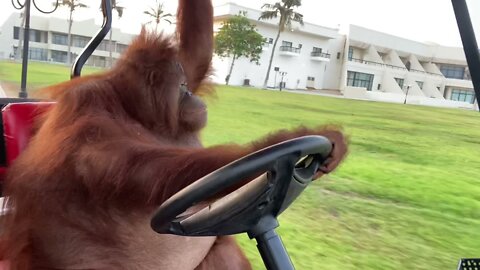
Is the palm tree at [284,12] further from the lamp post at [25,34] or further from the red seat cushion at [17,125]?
the red seat cushion at [17,125]

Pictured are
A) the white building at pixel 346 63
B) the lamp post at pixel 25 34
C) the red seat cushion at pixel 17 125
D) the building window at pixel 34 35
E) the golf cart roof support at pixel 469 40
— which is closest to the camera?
the golf cart roof support at pixel 469 40

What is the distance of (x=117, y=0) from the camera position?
6.82 feet

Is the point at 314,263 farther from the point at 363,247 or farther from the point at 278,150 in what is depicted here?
the point at 278,150

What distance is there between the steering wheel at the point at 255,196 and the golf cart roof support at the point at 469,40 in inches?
18.1

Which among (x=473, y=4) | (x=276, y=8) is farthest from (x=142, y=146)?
(x=276, y=8)

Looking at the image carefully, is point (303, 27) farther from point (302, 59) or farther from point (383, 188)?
point (383, 188)

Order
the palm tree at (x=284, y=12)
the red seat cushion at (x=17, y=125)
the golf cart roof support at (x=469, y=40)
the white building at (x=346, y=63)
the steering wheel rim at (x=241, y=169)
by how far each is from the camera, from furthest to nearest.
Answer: the white building at (x=346, y=63) → the palm tree at (x=284, y=12) → the red seat cushion at (x=17, y=125) → the golf cart roof support at (x=469, y=40) → the steering wheel rim at (x=241, y=169)

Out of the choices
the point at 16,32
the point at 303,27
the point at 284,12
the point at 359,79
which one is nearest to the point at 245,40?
the point at 303,27

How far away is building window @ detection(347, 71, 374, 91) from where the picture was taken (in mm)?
3389

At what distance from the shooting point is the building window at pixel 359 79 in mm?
3389

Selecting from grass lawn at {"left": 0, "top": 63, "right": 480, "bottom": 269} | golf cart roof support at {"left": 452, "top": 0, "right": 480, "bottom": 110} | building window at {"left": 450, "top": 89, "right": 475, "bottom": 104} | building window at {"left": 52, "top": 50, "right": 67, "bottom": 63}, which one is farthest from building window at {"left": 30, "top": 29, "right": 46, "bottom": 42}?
golf cart roof support at {"left": 452, "top": 0, "right": 480, "bottom": 110}

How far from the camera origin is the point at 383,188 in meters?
3.48

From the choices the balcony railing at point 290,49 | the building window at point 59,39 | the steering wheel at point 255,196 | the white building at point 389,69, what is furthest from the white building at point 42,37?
the steering wheel at point 255,196

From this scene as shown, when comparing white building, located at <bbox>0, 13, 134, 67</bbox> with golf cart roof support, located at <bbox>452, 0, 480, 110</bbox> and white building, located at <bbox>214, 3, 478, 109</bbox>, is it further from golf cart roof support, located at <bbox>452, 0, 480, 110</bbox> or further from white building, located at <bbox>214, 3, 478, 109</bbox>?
golf cart roof support, located at <bbox>452, 0, 480, 110</bbox>
